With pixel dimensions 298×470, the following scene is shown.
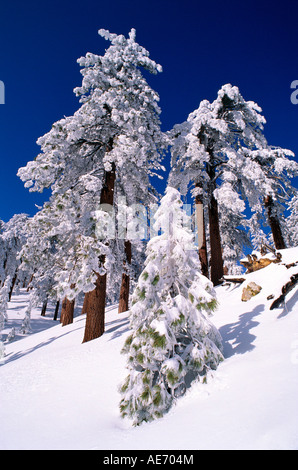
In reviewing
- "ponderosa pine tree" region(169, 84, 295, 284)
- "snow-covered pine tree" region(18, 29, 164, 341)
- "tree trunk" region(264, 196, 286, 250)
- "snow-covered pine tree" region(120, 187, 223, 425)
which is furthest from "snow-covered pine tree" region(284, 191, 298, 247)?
"snow-covered pine tree" region(120, 187, 223, 425)

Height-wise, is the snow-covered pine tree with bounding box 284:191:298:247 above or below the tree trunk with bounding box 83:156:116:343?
above

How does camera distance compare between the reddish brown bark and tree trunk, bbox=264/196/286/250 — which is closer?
the reddish brown bark

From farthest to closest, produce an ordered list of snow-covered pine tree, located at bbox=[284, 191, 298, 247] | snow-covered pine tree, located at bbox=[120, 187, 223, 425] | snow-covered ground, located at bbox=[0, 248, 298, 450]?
snow-covered pine tree, located at bbox=[284, 191, 298, 247] → snow-covered pine tree, located at bbox=[120, 187, 223, 425] → snow-covered ground, located at bbox=[0, 248, 298, 450]

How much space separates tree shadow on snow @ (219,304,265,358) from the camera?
15.9ft

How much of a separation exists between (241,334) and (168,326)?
8.23 feet

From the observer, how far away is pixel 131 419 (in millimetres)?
3947

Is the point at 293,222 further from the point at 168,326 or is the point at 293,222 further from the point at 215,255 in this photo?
the point at 168,326

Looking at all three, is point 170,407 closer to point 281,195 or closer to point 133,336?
point 133,336

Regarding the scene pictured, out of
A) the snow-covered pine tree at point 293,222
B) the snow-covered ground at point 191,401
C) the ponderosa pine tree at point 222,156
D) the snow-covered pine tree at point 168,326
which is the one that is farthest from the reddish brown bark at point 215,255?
the snow-covered pine tree at point 293,222

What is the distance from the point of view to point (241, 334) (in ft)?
18.2

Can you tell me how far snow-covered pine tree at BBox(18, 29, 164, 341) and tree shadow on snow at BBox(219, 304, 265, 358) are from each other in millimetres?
4384

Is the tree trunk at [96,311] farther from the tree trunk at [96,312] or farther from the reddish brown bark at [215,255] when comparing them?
the reddish brown bark at [215,255]

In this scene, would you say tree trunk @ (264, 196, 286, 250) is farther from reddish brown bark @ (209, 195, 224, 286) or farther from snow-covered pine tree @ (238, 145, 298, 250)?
reddish brown bark @ (209, 195, 224, 286)

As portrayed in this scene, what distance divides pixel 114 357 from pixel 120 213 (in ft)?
18.8
